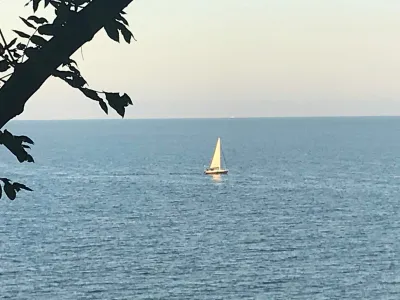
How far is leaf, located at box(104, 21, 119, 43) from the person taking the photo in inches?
76.1

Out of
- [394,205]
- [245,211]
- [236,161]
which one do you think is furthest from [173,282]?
Answer: [236,161]

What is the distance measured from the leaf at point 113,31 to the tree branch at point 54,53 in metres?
0.03

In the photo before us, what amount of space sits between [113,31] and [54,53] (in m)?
0.17

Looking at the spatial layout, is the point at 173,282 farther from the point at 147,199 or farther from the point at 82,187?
the point at 82,187

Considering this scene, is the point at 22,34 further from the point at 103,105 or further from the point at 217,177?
the point at 217,177

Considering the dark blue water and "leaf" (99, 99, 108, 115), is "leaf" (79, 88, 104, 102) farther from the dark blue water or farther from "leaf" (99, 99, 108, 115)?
the dark blue water

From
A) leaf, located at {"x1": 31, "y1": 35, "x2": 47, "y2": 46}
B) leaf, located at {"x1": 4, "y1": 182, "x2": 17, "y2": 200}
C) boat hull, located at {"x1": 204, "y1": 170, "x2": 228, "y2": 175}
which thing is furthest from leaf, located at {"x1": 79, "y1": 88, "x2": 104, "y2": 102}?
boat hull, located at {"x1": 204, "y1": 170, "x2": 228, "y2": 175}

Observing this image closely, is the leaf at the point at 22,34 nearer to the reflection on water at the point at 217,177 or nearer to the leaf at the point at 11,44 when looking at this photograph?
the leaf at the point at 11,44

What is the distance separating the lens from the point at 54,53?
1.88 m

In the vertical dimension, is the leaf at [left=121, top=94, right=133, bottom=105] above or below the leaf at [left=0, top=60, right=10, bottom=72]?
below

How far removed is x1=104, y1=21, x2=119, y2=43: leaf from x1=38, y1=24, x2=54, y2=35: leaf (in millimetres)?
140

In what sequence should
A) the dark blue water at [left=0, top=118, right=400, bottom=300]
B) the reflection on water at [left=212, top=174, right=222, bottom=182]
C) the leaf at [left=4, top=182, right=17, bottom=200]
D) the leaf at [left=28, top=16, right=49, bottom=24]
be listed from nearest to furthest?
1. the leaf at [left=28, top=16, right=49, bottom=24]
2. the leaf at [left=4, top=182, right=17, bottom=200]
3. the dark blue water at [left=0, top=118, right=400, bottom=300]
4. the reflection on water at [left=212, top=174, right=222, bottom=182]

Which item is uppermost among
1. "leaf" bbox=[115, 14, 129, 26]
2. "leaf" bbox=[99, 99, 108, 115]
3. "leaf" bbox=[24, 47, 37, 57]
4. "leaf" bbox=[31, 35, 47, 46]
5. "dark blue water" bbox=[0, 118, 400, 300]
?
"leaf" bbox=[115, 14, 129, 26]

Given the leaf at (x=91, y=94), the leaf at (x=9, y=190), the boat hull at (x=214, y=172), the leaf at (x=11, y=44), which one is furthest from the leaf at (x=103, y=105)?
the boat hull at (x=214, y=172)
